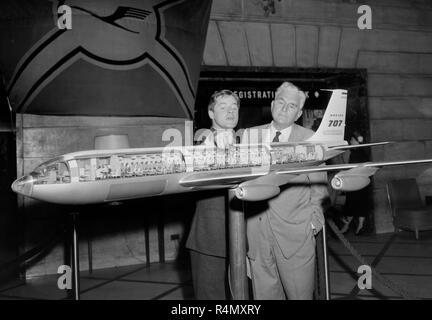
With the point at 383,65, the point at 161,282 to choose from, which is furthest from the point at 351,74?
the point at 161,282

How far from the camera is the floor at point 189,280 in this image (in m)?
4.64

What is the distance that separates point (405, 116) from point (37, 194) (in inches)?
306

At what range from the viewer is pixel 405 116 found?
8.10m

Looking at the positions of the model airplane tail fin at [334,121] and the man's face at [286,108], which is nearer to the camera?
the man's face at [286,108]

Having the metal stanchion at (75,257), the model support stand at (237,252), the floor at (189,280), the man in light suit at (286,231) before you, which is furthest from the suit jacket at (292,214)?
the floor at (189,280)

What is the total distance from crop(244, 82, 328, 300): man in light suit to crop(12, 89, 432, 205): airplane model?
0.38 m

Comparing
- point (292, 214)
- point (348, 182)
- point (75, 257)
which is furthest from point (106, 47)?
point (348, 182)

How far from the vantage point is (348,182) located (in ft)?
6.76

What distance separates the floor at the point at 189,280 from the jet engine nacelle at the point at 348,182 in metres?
2.64

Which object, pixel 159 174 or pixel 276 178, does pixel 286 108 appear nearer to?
pixel 276 178

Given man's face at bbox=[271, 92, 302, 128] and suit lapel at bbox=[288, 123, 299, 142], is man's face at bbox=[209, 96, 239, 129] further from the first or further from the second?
suit lapel at bbox=[288, 123, 299, 142]

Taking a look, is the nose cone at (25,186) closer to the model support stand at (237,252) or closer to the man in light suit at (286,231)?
the model support stand at (237,252)

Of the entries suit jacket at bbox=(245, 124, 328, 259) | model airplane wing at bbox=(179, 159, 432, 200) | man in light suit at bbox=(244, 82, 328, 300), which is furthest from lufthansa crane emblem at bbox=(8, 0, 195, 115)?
model airplane wing at bbox=(179, 159, 432, 200)

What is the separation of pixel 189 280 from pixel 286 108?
3532mm
